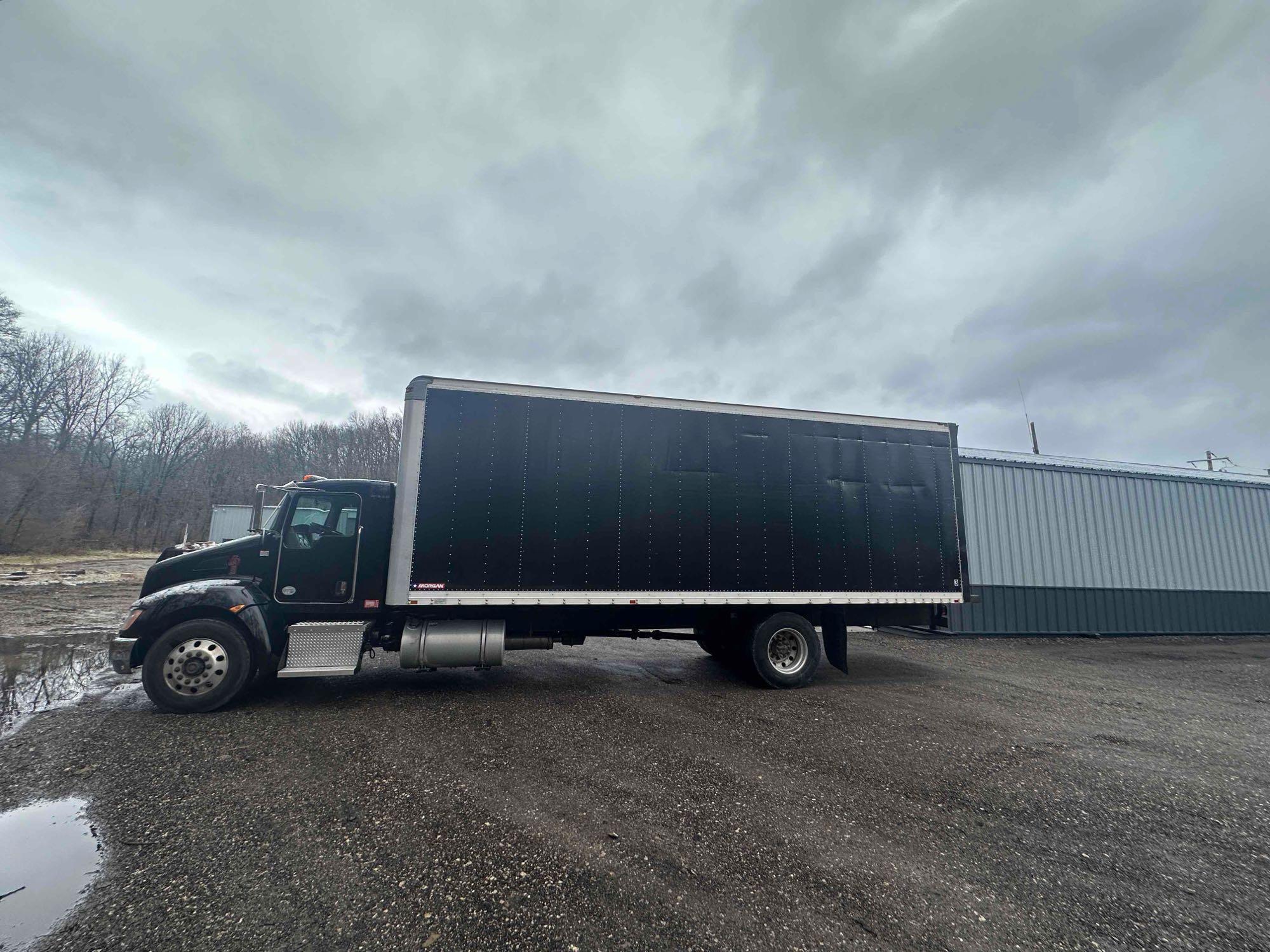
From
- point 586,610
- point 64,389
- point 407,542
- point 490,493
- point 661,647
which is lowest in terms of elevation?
point 661,647

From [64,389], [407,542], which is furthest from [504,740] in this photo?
[64,389]

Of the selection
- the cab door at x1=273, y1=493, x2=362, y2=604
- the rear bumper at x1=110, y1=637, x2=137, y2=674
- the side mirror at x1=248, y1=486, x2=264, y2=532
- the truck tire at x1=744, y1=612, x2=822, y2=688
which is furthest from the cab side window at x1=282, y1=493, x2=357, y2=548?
the truck tire at x1=744, y1=612, x2=822, y2=688

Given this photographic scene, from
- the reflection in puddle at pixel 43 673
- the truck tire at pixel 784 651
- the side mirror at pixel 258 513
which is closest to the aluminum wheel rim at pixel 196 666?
the reflection in puddle at pixel 43 673

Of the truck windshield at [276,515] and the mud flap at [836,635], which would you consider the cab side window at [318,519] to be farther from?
the mud flap at [836,635]

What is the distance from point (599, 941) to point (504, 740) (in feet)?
10.0

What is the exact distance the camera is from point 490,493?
675 centimetres

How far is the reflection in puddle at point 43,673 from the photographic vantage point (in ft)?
19.6

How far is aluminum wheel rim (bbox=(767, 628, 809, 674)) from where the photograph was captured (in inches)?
306

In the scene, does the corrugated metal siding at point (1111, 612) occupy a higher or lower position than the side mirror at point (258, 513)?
lower

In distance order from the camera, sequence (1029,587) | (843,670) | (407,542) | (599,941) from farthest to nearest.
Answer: (1029,587)
(843,670)
(407,542)
(599,941)

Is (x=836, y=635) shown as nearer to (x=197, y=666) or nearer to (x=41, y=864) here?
(x=41, y=864)

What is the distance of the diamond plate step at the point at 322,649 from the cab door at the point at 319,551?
368mm

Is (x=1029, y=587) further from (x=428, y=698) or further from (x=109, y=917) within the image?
(x=109, y=917)

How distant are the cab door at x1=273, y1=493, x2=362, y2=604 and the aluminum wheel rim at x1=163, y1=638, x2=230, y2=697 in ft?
2.92
